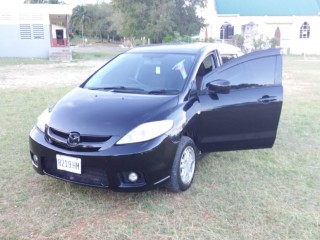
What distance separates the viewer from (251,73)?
13.3 feet

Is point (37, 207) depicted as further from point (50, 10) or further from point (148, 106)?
point (50, 10)

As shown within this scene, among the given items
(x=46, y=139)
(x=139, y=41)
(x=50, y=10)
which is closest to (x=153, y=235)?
(x=46, y=139)

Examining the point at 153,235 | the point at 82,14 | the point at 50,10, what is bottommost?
the point at 153,235

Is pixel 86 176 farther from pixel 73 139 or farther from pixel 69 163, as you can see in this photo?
pixel 73 139

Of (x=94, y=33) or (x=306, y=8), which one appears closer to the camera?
(x=306, y=8)

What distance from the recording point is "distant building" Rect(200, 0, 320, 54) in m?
34.6

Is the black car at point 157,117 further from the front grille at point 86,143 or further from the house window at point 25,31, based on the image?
the house window at point 25,31

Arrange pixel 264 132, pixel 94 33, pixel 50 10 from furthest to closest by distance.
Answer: pixel 94 33, pixel 50 10, pixel 264 132

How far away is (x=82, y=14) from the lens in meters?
58.0

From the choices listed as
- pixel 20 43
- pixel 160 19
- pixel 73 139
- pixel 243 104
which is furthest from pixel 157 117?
pixel 160 19

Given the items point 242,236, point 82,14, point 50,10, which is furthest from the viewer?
point 82,14

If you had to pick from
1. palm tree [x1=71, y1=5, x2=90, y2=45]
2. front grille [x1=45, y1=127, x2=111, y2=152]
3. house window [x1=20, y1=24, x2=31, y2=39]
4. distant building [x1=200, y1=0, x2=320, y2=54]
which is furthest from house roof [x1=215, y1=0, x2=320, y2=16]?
front grille [x1=45, y1=127, x2=111, y2=152]

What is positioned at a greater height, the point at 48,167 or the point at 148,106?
the point at 148,106

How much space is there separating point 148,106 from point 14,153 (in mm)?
2290
